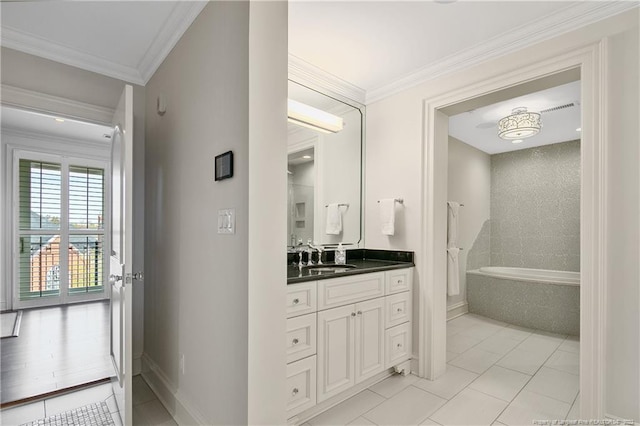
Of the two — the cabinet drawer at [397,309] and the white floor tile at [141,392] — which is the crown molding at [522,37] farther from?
the white floor tile at [141,392]

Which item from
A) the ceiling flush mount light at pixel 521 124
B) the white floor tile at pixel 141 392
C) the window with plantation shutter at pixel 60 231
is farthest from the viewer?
the window with plantation shutter at pixel 60 231

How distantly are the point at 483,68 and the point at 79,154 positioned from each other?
5708 millimetres

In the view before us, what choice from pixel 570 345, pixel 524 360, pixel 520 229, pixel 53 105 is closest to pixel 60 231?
pixel 53 105

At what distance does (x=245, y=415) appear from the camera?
136 cm

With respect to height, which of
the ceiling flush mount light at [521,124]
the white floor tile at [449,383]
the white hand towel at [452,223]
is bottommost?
the white floor tile at [449,383]

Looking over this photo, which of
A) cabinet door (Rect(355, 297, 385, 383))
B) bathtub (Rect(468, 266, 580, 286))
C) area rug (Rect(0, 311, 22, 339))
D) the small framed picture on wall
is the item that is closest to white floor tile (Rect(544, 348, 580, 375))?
bathtub (Rect(468, 266, 580, 286))

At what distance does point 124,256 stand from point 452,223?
354 centimetres

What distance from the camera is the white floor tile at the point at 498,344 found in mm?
3186

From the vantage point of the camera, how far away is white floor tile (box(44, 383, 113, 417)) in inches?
81.6

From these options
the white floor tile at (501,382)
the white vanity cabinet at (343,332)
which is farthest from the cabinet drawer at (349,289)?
the white floor tile at (501,382)

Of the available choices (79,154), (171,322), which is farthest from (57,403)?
(79,154)

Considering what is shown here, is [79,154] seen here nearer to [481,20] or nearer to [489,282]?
[481,20]

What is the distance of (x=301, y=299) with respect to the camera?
189 cm

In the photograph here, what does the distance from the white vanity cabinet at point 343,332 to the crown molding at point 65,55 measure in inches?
84.1
